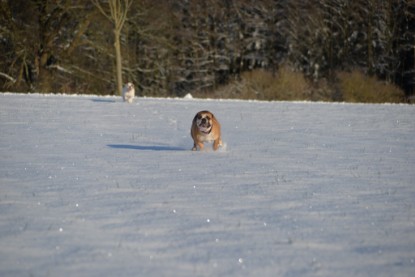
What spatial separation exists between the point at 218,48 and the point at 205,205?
126 ft

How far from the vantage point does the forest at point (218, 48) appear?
1254 inches

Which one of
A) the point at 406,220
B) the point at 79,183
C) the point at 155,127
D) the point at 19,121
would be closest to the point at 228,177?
the point at 79,183

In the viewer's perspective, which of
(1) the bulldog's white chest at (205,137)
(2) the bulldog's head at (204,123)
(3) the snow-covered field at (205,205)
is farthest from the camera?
(1) the bulldog's white chest at (205,137)

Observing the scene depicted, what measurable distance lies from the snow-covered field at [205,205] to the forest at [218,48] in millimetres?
19084

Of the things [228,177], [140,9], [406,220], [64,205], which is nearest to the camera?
[406,220]

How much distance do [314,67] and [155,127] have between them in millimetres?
29023

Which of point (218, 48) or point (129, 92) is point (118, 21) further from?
point (218, 48)

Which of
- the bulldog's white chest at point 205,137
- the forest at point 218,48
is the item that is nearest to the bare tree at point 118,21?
the forest at point 218,48

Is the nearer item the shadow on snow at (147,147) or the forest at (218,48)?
the shadow on snow at (147,147)

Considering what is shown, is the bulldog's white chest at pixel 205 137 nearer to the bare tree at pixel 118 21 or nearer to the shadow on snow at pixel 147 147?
the shadow on snow at pixel 147 147

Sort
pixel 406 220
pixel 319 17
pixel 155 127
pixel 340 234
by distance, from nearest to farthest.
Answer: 1. pixel 340 234
2. pixel 406 220
3. pixel 155 127
4. pixel 319 17

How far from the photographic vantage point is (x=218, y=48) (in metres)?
43.4

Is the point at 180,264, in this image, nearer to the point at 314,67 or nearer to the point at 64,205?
the point at 64,205

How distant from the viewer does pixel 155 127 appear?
14031mm
